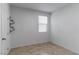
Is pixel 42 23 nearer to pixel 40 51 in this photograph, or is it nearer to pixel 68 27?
pixel 68 27

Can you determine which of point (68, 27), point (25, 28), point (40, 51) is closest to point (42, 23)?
point (25, 28)

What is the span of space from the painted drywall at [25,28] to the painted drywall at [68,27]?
4.45ft

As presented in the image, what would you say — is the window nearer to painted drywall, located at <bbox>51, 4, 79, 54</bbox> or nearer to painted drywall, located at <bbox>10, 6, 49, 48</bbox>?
painted drywall, located at <bbox>10, 6, 49, 48</bbox>

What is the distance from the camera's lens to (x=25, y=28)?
4.31m

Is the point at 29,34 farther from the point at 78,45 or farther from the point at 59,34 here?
the point at 78,45

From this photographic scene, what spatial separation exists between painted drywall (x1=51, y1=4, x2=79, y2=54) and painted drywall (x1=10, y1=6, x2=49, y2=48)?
1.36 metres

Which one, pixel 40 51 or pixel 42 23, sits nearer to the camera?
pixel 40 51

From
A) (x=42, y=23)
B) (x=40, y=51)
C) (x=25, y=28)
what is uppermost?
(x=42, y=23)

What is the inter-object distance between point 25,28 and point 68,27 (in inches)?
100

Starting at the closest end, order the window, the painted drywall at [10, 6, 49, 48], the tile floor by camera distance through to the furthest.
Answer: the tile floor, the painted drywall at [10, 6, 49, 48], the window

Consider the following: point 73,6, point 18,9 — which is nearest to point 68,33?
point 73,6

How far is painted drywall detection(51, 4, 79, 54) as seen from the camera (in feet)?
10.2

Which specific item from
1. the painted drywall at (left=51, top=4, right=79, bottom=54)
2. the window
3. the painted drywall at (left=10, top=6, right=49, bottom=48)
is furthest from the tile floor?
the window

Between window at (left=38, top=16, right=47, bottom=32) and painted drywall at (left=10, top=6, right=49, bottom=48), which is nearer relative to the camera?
painted drywall at (left=10, top=6, right=49, bottom=48)
